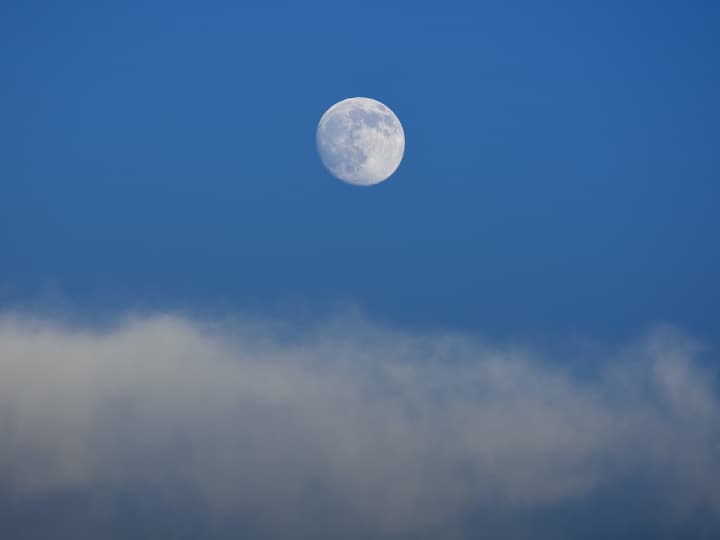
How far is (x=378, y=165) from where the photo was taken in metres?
74.2

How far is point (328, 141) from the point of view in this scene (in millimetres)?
72500

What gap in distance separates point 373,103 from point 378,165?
6.93 meters

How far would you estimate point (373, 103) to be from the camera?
76375 mm

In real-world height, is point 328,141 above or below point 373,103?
below

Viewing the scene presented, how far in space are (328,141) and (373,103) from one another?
740 centimetres

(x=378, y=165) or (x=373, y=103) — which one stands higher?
(x=373, y=103)

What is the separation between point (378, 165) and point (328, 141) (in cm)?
556
